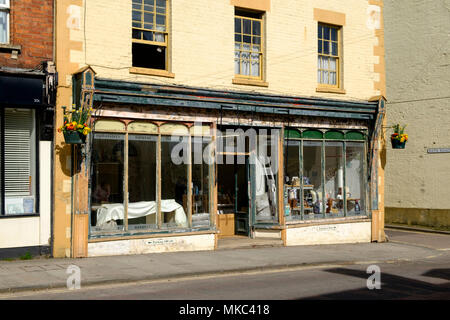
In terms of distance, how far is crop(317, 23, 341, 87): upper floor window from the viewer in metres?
17.3

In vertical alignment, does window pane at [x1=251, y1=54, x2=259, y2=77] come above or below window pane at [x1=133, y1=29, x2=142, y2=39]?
below

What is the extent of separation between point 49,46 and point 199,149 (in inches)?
183

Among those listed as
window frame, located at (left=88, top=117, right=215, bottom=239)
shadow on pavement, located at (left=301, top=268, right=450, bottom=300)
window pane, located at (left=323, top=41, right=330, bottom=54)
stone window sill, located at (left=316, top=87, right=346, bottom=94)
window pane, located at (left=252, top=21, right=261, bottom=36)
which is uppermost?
window pane, located at (left=252, top=21, right=261, bottom=36)

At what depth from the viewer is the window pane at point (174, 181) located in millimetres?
14438

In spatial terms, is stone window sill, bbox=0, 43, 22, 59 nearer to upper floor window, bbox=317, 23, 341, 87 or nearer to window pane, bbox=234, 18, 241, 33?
window pane, bbox=234, 18, 241, 33

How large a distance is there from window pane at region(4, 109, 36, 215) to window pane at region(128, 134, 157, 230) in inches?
92.5

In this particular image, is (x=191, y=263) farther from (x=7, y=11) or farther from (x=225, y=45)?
(x=7, y=11)

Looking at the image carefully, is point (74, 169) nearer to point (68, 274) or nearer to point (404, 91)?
point (68, 274)

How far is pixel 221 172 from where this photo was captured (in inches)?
632

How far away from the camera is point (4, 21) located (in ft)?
41.4

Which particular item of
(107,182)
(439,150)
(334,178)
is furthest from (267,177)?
(439,150)

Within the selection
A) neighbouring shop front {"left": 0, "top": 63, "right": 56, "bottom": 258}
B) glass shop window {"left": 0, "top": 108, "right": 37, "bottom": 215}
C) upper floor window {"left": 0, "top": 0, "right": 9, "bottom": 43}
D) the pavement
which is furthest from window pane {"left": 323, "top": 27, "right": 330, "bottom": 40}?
upper floor window {"left": 0, "top": 0, "right": 9, "bottom": 43}

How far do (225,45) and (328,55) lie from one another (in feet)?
12.7
